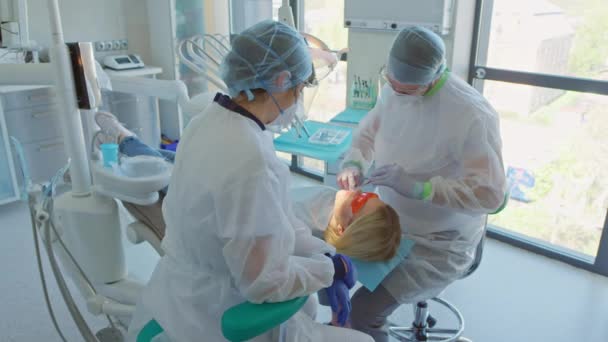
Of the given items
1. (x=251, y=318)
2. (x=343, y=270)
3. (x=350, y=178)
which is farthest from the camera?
(x=350, y=178)

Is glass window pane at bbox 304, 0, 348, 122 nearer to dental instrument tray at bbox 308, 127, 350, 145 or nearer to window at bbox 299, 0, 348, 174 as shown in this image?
window at bbox 299, 0, 348, 174

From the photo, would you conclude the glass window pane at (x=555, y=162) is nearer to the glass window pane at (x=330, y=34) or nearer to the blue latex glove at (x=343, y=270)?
the glass window pane at (x=330, y=34)

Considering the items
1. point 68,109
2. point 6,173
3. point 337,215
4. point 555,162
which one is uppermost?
point 68,109

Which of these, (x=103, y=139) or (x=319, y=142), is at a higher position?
(x=103, y=139)

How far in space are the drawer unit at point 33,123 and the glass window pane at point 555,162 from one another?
2939mm

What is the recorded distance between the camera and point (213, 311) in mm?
1213

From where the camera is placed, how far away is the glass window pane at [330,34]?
3656 mm

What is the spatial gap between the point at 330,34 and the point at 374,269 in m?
2.60

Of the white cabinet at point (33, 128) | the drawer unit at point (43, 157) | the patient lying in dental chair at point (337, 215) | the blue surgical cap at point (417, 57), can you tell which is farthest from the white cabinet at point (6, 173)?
the blue surgical cap at point (417, 57)

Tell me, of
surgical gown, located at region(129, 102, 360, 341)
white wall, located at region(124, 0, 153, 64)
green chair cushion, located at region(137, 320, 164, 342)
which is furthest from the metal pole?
white wall, located at region(124, 0, 153, 64)

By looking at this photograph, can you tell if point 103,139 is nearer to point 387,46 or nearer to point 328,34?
point 387,46

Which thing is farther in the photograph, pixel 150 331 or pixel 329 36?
pixel 329 36

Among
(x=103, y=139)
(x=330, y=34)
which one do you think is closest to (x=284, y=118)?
(x=103, y=139)

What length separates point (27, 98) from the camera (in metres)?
3.37
